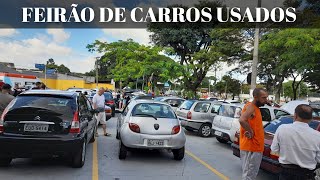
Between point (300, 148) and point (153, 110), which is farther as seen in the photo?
point (153, 110)

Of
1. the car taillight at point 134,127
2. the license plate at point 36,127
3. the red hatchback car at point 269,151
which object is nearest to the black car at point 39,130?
the license plate at point 36,127

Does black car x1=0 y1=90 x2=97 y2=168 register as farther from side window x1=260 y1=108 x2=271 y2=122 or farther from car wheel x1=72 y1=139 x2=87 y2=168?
side window x1=260 y1=108 x2=271 y2=122

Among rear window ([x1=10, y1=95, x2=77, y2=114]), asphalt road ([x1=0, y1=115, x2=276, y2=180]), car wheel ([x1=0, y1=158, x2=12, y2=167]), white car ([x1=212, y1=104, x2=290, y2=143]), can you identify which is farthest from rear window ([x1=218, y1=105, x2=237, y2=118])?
car wheel ([x1=0, y1=158, x2=12, y2=167])

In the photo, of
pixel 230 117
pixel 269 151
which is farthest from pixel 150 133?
pixel 230 117

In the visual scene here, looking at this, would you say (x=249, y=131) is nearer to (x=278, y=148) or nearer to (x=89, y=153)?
(x=278, y=148)

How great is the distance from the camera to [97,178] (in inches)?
252

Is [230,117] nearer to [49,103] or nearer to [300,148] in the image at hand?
[49,103]

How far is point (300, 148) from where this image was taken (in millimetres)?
3730

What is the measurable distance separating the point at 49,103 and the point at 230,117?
5.81 metres

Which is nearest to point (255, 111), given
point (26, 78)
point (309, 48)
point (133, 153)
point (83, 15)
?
point (133, 153)

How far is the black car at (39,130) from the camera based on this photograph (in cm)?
624

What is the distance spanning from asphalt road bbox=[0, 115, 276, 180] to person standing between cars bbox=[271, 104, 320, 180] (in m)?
3.22

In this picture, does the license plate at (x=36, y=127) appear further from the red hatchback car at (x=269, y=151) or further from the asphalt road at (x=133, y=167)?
the red hatchback car at (x=269, y=151)

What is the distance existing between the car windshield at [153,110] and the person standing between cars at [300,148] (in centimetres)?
459
